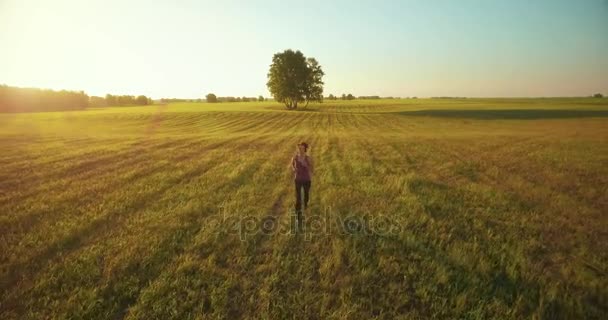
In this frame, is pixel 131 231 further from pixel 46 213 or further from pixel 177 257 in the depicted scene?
pixel 46 213

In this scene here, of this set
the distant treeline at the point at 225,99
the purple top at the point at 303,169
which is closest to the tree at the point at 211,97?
the distant treeline at the point at 225,99

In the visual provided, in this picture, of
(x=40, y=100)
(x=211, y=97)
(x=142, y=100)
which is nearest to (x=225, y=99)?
(x=211, y=97)

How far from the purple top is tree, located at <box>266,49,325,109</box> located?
206 ft

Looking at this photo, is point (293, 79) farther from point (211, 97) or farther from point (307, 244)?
point (211, 97)

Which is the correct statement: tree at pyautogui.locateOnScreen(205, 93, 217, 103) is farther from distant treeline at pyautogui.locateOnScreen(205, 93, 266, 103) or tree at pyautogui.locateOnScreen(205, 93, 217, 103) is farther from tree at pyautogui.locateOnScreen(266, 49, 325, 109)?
tree at pyautogui.locateOnScreen(266, 49, 325, 109)

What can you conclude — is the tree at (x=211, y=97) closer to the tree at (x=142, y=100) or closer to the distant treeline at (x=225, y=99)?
the distant treeline at (x=225, y=99)

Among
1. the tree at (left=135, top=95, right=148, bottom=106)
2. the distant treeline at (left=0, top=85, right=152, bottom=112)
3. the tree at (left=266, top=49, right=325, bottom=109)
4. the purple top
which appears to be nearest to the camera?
the purple top

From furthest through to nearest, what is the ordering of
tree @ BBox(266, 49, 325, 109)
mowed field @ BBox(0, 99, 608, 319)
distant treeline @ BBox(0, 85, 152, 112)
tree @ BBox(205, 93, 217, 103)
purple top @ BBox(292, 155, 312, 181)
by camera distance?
tree @ BBox(205, 93, 217, 103) → distant treeline @ BBox(0, 85, 152, 112) → tree @ BBox(266, 49, 325, 109) → purple top @ BBox(292, 155, 312, 181) → mowed field @ BBox(0, 99, 608, 319)

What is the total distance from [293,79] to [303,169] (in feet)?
212

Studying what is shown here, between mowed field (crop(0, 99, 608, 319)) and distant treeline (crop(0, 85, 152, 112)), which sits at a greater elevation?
distant treeline (crop(0, 85, 152, 112))

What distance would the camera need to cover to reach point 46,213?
870cm

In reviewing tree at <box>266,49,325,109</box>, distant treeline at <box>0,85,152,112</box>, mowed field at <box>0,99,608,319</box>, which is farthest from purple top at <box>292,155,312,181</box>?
distant treeline at <box>0,85,152,112</box>

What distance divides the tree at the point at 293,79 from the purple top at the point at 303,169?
62.8 metres

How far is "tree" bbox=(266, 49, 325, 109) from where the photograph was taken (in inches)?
2719
